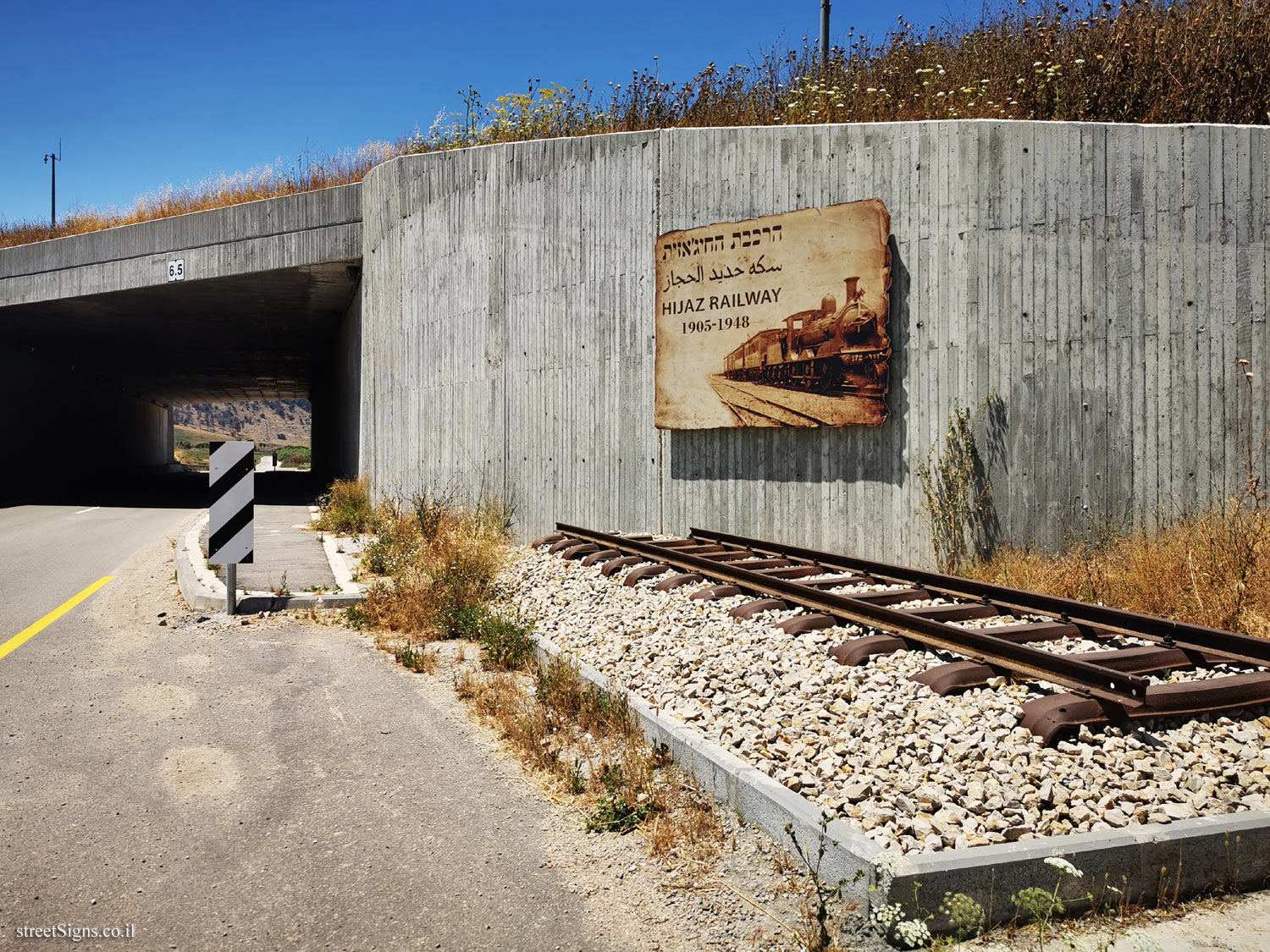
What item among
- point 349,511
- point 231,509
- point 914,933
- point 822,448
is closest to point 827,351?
point 822,448

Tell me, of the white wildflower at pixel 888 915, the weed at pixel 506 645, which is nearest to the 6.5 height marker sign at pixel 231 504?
the weed at pixel 506 645

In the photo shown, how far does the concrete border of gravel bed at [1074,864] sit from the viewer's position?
9.21 ft

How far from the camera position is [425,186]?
538 inches

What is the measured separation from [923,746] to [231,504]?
20.9 ft

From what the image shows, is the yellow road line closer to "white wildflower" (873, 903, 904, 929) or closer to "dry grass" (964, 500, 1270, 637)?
"white wildflower" (873, 903, 904, 929)

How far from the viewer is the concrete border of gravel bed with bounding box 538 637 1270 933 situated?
281 cm

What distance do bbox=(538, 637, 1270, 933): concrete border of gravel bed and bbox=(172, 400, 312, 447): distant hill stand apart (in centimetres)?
13231

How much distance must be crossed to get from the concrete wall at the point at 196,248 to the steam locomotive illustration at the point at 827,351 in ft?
33.9

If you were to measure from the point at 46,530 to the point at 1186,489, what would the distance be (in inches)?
676

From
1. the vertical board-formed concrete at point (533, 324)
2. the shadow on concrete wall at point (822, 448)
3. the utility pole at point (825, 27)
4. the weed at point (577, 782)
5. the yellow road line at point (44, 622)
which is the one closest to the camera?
the weed at point (577, 782)

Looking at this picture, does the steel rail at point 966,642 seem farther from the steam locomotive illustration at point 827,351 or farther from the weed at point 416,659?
the steam locomotive illustration at point 827,351

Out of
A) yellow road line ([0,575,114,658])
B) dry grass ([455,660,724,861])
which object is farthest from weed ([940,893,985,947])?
yellow road line ([0,575,114,658])

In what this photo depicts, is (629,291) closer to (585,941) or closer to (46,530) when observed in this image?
(585,941)

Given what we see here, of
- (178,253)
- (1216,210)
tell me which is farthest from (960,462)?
(178,253)
